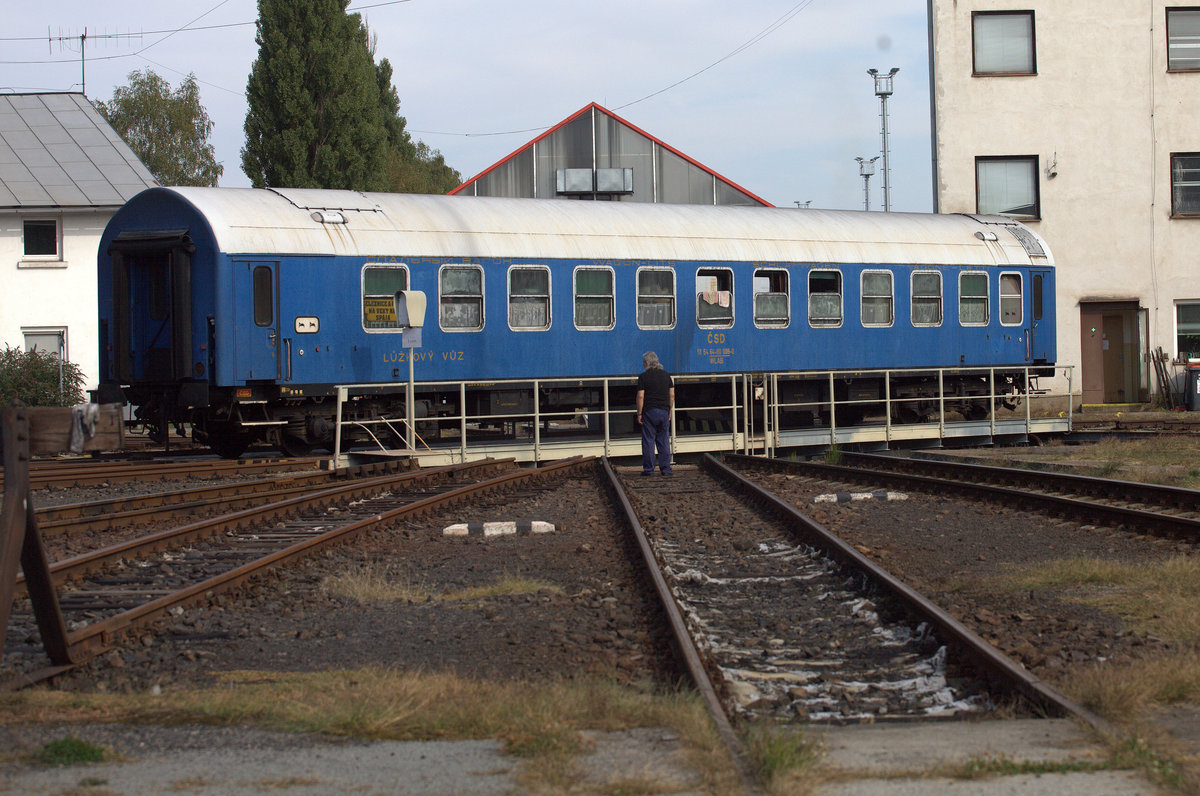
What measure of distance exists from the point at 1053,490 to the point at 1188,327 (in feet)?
65.0

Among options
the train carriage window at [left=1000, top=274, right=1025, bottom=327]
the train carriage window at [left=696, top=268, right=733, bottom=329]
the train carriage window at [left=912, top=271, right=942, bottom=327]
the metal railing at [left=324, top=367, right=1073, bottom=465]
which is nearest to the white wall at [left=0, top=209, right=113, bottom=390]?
the metal railing at [left=324, top=367, right=1073, bottom=465]

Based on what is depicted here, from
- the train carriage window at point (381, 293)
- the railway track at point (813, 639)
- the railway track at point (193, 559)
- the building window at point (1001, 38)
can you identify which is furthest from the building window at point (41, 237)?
the railway track at point (813, 639)

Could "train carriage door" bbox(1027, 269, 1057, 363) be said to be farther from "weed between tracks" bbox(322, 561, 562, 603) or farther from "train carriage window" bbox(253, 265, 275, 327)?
"weed between tracks" bbox(322, 561, 562, 603)

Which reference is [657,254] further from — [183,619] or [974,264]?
[183,619]

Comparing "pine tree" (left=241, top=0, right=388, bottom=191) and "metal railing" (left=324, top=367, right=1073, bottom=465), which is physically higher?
"pine tree" (left=241, top=0, right=388, bottom=191)

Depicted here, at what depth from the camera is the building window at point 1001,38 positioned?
98.8ft

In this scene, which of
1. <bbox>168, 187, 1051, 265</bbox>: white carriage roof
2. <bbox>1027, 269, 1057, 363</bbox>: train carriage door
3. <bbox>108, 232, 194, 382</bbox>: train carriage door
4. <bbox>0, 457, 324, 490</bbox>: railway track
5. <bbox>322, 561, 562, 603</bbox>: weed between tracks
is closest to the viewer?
<bbox>322, 561, 562, 603</bbox>: weed between tracks

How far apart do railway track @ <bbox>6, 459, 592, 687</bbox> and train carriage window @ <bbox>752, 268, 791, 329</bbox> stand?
25.0 feet

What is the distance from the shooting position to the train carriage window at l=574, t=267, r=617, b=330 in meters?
18.1

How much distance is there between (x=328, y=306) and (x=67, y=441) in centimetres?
1140

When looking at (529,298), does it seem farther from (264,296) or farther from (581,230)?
(264,296)

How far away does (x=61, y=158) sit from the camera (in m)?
31.0

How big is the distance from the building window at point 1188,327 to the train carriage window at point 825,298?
13.9 metres

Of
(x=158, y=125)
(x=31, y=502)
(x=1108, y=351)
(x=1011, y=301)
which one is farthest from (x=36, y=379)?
(x=158, y=125)
